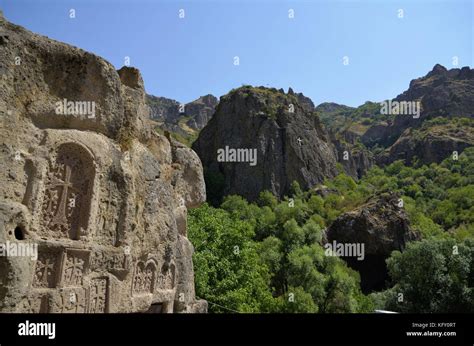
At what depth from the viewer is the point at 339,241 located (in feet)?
148

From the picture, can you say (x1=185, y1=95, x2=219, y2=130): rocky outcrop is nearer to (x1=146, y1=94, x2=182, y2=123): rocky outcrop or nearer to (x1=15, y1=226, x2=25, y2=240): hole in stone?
(x1=146, y1=94, x2=182, y2=123): rocky outcrop

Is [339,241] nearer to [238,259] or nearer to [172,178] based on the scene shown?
[238,259]

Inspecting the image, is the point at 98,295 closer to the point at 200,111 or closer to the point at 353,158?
the point at 353,158

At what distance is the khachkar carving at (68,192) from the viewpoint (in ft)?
20.9

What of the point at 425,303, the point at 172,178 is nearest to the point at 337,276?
the point at 425,303

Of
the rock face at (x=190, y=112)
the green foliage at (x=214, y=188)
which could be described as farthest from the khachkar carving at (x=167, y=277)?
the rock face at (x=190, y=112)

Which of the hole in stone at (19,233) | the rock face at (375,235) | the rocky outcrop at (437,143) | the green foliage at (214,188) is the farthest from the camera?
the rocky outcrop at (437,143)

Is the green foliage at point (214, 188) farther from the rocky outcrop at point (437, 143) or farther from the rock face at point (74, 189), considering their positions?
the rock face at point (74, 189)

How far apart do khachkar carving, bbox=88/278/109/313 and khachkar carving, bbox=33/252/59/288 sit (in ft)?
2.25

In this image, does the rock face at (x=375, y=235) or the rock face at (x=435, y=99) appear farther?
the rock face at (x=435, y=99)

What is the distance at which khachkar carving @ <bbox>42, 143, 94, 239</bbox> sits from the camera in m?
6.36

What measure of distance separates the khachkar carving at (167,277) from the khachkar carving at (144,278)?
302 mm

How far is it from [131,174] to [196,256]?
11.2 m

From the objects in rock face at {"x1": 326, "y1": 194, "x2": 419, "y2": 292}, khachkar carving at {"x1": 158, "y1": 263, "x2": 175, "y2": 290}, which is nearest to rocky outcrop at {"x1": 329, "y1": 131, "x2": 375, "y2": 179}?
rock face at {"x1": 326, "y1": 194, "x2": 419, "y2": 292}
